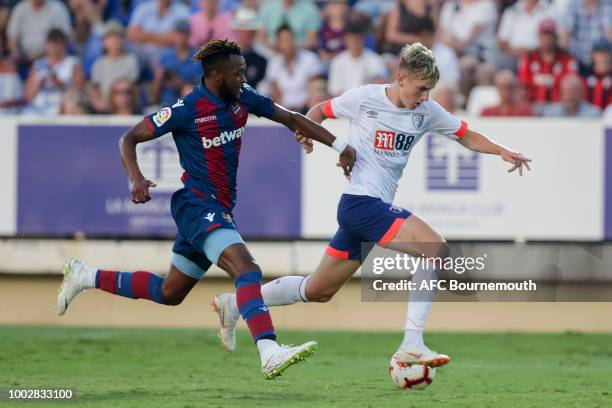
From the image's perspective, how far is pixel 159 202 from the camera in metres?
14.3

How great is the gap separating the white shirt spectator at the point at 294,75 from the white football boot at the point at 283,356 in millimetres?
8205

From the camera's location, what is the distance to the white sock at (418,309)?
868cm

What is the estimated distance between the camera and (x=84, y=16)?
17.9 meters

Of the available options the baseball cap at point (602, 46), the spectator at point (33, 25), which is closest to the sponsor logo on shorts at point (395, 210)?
the baseball cap at point (602, 46)

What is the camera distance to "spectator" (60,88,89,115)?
15.7 metres

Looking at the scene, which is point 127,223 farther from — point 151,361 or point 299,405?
point 299,405

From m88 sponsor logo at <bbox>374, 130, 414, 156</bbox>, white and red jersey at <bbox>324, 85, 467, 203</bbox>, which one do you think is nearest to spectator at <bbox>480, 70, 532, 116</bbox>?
white and red jersey at <bbox>324, 85, 467, 203</bbox>

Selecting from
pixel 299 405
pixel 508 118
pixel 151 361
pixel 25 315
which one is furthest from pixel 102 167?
pixel 299 405

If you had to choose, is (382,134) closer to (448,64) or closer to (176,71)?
(448,64)

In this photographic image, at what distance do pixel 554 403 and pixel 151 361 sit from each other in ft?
14.2

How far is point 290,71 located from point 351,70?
795 millimetres

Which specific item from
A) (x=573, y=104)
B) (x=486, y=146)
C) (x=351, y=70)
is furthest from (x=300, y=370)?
(x=351, y=70)

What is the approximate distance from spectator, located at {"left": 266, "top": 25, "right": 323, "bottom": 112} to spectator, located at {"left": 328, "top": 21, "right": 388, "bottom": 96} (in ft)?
0.82

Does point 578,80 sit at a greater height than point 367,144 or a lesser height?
greater
